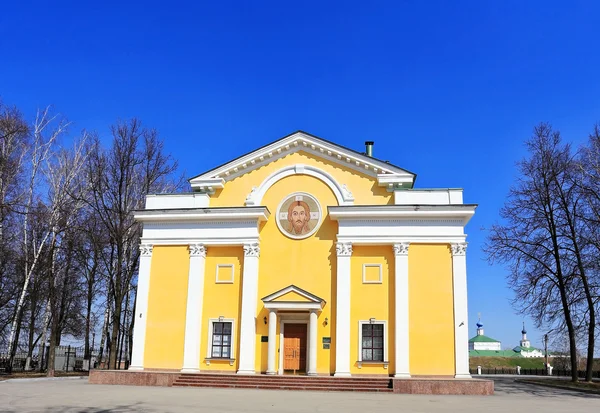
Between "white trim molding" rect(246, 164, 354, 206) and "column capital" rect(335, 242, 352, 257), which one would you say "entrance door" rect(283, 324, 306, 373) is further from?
"white trim molding" rect(246, 164, 354, 206)

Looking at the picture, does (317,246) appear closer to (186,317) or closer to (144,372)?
(186,317)

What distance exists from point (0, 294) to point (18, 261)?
2.18 meters

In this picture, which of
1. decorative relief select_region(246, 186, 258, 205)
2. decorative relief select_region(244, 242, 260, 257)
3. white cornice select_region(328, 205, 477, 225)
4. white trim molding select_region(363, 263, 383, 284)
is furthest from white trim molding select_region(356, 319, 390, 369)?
decorative relief select_region(246, 186, 258, 205)

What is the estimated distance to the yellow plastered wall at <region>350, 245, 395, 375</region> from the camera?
22750 millimetres

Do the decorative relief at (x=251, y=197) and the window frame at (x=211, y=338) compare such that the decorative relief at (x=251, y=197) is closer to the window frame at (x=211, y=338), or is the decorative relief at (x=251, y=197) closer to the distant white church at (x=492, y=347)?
the window frame at (x=211, y=338)

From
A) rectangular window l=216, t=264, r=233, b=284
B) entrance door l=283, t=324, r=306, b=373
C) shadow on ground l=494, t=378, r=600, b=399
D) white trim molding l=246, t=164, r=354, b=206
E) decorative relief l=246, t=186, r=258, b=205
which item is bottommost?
shadow on ground l=494, t=378, r=600, b=399

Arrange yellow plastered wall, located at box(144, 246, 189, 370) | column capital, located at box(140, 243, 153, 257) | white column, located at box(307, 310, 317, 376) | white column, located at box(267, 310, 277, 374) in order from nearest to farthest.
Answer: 1. white column, located at box(307, 310, 317, 376)
2. white column, located at box(267, 310, 277, 374)
3. yellow plastered wall, located at box(144, 246, 189, 370)
4. column capital, located at box(140, 243, 153, 257)

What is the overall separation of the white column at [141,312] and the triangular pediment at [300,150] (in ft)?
12.8

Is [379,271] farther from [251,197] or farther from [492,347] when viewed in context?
[492,347]

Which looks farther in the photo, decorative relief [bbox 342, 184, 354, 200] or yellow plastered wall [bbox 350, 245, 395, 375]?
decorative relief [bbox 342, 184, 354, 200]

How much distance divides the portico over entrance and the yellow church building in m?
0.04

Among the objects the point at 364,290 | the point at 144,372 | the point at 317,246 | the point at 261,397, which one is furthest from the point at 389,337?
the point at 144,372

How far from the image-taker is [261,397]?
17141 mm

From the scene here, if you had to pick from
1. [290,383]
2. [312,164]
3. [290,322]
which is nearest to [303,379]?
[290,383]
